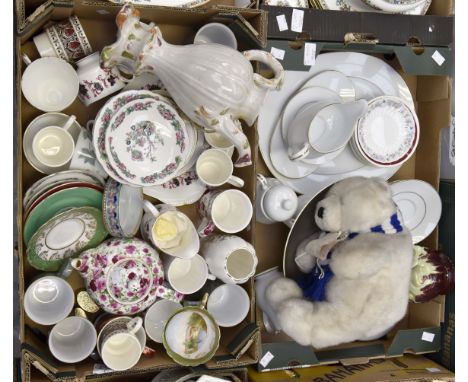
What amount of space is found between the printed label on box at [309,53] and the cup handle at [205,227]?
498mm

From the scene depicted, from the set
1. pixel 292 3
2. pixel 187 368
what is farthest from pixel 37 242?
pixel 292 3

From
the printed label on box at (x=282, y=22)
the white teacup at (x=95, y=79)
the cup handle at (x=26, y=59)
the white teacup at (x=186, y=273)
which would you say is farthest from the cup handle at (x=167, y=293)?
the printed label on box at (x=282, y=22)

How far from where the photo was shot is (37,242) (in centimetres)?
124

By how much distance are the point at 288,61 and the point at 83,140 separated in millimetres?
572

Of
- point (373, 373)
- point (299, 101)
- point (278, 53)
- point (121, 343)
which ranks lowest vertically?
point (373, 373)

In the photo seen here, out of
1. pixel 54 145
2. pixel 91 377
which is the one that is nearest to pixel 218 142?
pixel 54 145

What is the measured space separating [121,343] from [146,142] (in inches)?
18.9

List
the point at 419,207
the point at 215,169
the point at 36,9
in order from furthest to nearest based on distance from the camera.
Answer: the point at 419,207
the point at 215,169
the point at 36,9

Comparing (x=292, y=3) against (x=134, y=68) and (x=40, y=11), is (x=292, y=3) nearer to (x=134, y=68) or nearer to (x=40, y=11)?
(x=134, y=68)

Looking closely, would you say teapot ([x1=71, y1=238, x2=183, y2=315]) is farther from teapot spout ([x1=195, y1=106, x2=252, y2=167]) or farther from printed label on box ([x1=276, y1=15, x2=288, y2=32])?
printed label on box ([x1=276, y1=15, x2=288, y2=32])

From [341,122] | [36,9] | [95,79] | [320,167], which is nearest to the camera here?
[36,9]

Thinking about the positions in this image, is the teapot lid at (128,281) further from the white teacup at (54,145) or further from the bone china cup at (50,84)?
the bone china cup at (50,84)

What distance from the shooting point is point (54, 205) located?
1.27 metres

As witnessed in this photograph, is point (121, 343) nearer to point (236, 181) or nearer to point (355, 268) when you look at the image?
point (236, 181)
